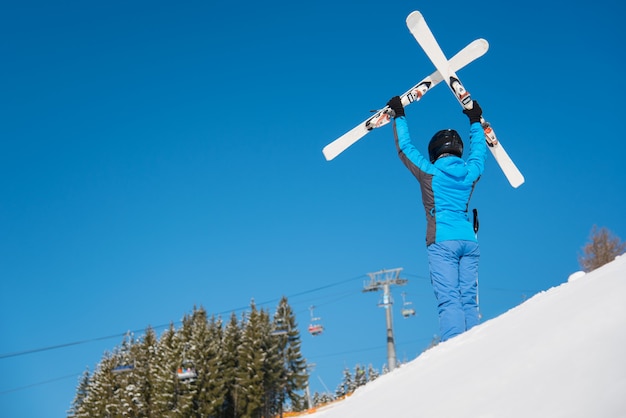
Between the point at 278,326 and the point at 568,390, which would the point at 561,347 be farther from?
the point at 278,326

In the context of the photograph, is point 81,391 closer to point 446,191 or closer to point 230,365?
point 230,365

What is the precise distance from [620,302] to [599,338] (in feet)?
1.24

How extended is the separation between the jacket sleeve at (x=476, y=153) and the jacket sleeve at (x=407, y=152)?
0.52 m

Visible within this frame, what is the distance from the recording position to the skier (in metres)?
6.00

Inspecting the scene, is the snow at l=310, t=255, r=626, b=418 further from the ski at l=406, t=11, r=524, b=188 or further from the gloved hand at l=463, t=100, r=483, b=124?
the ski at l=406, t=11, r=524, b=188

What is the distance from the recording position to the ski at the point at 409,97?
9328 millimetres

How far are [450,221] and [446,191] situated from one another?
0.34 meters

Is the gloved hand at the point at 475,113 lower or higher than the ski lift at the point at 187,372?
lower

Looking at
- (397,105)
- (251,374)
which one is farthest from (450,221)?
(251,374)

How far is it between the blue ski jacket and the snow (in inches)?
79.1

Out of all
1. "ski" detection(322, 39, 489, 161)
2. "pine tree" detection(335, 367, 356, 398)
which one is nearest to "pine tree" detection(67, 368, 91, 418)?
"pine tree" detection(335, 367, 356, 398)

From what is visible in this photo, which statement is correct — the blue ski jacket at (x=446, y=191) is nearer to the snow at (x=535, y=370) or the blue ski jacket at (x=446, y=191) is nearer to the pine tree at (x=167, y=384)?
the snow at (x=535, y=370)

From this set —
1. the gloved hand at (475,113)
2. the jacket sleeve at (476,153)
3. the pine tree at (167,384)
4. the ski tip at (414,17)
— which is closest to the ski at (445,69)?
the ski tip at (414,17)

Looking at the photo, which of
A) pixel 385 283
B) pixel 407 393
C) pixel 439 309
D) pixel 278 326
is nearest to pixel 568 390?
pixel 407 393
